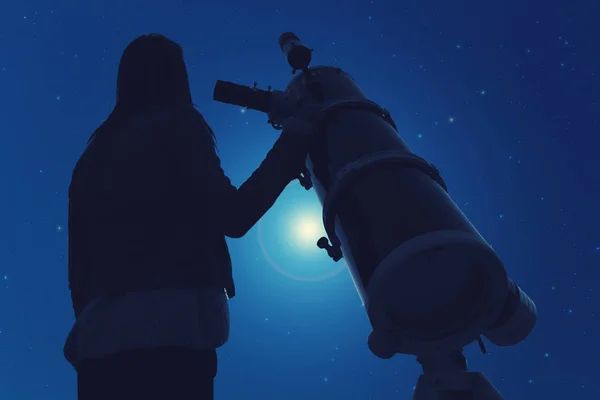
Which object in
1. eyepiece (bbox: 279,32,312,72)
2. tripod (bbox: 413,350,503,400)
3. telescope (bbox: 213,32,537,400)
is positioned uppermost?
eyepiece (bbox: 279,32,312,72)

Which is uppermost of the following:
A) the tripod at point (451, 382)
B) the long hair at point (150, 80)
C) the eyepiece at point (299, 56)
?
the eyepiece at point (299, 56)

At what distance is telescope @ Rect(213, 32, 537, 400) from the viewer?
1498 millimetres

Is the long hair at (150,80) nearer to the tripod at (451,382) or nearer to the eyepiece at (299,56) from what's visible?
the eyepiece at (299,56)

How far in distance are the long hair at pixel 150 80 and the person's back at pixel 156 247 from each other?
0.22ft

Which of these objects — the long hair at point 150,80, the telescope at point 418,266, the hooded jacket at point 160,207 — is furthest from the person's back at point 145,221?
the telescope at point 418,266

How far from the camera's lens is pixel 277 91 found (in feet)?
8.20

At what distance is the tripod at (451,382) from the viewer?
4.64ft

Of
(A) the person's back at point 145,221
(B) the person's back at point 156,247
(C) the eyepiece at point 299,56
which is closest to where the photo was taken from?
(B) the person's back at point 156,247

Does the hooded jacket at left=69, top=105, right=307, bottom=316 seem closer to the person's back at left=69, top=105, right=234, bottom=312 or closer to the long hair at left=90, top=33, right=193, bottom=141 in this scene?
the person's back at left=69, top=105, right=234, bottom=312

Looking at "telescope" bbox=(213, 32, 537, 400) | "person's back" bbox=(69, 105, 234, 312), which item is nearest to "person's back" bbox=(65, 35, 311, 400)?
"person's back" bbox=(69, 105, 234, 312)

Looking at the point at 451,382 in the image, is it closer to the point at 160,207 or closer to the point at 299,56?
the point at 160,207

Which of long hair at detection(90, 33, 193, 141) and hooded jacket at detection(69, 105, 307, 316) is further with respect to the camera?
long hair at detection(90, 33, 193, 141)

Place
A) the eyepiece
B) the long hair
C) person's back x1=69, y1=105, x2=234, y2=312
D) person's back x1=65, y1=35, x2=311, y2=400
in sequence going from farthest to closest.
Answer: the eyepiece < the long hair < person's back x1=69, y1=105, x2=234, y2=312 < person's back x1=65, y1=35, x2=311, y2=400

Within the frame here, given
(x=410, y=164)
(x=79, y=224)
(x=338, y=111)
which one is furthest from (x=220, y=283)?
(x=338, y=111)
